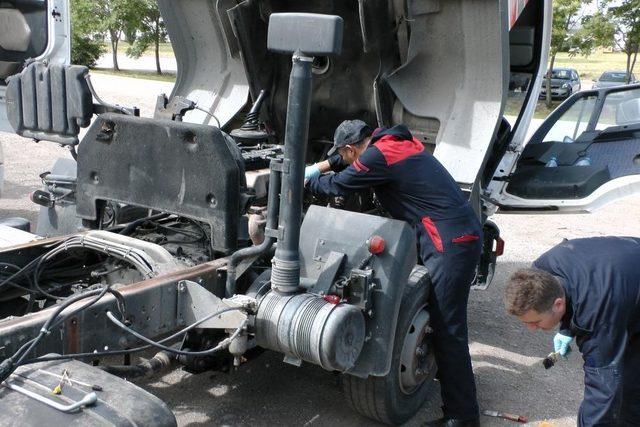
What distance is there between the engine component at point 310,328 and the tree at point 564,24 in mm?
20909

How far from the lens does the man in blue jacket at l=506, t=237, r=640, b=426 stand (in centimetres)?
281

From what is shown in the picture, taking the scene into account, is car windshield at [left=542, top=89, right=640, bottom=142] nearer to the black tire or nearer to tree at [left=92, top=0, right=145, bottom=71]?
the black tire

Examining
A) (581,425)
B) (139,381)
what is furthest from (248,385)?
(581,425)

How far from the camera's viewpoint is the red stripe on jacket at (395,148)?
3.89 metres

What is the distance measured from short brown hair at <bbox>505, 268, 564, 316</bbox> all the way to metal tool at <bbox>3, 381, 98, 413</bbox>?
5.23 ft

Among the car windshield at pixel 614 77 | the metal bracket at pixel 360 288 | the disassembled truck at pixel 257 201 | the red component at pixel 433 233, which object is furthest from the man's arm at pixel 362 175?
the car windshield at pixel 614 77

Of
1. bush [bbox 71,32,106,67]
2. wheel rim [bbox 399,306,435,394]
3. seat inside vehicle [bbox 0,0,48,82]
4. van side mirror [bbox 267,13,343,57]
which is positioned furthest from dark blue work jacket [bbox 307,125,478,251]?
bush [bbox 71,32,106,67]

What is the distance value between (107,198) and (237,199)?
79cm

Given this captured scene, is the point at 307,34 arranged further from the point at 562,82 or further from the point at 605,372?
the point at 562,82

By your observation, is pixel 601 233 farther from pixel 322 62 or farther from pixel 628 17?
pixel 628 17

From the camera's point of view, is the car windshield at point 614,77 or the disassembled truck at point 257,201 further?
the car windshield at point 614,77

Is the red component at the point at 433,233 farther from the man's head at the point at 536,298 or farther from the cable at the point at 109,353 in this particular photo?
the cable at the point at 109,353

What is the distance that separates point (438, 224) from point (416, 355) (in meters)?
0.73

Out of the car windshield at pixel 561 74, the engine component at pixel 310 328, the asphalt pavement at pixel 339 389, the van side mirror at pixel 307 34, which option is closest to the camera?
the van side mirror at pixel 307 34
